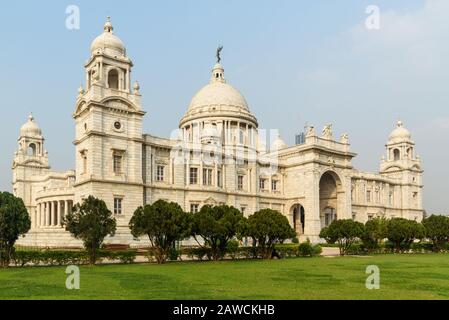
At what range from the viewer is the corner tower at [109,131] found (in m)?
45.7

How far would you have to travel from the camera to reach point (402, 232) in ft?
155

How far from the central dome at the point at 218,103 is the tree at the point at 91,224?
146 feet

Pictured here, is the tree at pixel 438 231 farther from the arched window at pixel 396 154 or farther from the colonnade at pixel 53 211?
the colonnade at pixel 53 211

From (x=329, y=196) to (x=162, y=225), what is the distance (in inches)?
1742

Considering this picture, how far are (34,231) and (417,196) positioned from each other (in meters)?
64.7

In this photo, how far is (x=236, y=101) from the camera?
3017 inches

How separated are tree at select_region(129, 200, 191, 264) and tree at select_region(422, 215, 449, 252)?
102ft

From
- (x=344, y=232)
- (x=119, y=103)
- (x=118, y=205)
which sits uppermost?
(x=119, y=103)

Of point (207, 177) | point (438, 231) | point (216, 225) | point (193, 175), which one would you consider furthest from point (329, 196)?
point (216, 225)

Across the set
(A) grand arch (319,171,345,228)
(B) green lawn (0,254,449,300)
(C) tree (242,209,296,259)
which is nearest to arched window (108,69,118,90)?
(C) tree (242,209,296,259)

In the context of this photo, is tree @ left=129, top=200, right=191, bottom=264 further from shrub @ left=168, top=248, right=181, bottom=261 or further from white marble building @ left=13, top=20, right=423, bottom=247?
white marble building @ left=13, top=20, right=423, bottom=247

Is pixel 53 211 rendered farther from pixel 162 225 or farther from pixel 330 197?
pixel 330 197

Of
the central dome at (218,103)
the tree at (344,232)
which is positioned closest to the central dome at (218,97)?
the central dome at (218,103)
